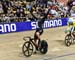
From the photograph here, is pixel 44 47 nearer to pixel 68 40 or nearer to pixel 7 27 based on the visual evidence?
pixel 68 40

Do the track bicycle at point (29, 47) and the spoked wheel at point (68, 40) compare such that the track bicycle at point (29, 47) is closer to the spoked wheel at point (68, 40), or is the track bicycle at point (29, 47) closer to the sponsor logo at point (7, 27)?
the spoked wheel at point (68, 40)

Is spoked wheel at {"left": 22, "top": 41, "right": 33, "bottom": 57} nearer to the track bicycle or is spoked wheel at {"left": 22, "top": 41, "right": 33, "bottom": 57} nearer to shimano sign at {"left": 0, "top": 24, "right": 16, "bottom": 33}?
the track bicycle

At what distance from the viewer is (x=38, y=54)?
14.5 meters

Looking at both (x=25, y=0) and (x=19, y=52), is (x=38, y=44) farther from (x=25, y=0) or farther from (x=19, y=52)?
(x=25, y=0)

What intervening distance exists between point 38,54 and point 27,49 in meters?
1.06

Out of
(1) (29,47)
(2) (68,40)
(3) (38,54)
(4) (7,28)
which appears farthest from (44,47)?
(4) (7,28)

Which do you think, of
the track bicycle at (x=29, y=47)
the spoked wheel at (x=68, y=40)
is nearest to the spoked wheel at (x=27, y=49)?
the track bicycle at (x=29, y=47)

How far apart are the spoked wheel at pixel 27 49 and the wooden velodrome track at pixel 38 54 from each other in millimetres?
208

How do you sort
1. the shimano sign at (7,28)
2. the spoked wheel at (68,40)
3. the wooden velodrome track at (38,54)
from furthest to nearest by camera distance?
the shimano sign at (7,28)
the spoked wheel at (68,40)
the wooden velodrome track at (38,54)

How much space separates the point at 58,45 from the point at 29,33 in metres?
4.86

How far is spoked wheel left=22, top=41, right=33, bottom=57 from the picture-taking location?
13555 mm

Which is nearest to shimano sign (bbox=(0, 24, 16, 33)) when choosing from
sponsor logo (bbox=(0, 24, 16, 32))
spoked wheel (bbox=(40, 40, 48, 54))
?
sponsor logo (bbox=(0, 24, 16, 32))

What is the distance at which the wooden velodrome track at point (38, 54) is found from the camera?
1388 cm

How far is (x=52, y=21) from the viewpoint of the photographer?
25125 mm
